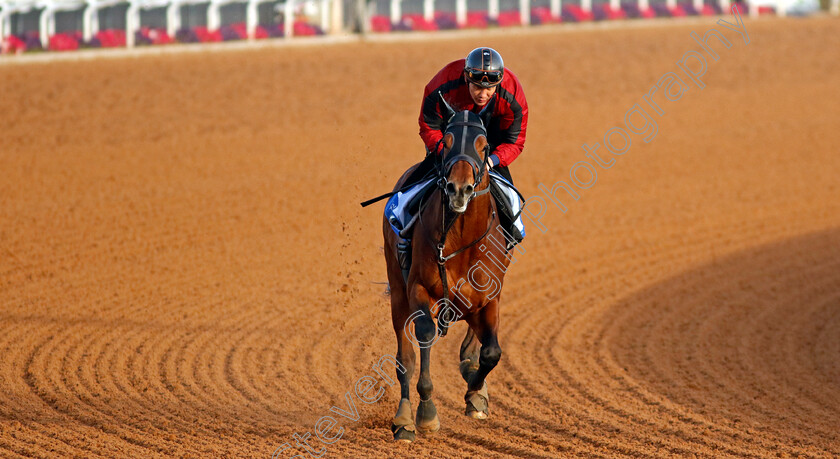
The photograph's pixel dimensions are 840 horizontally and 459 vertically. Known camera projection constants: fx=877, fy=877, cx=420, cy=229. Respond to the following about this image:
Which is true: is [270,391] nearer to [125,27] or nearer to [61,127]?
[61,127]

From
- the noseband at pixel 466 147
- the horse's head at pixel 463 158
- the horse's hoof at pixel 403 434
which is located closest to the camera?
the horse's head at pixel 463 158

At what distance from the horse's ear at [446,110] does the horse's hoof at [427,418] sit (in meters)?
2.26

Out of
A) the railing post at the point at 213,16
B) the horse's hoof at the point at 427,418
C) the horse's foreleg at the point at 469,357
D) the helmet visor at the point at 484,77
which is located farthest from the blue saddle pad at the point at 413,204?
the railing post at the point at 213,16

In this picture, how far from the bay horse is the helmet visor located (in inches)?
7.1

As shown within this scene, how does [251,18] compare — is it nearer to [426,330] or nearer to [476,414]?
[476,414]

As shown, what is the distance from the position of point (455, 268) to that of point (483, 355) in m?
0.75

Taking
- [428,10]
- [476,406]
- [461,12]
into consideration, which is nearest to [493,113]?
[476,406]

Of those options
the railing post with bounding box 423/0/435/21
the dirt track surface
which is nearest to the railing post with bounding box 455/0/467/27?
the railing post with bounding box 423/0/435/21

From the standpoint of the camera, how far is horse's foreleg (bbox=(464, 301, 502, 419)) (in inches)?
269

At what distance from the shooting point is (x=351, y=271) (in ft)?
42.2

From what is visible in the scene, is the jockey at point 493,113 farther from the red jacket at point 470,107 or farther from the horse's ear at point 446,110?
the horse's ear at point 446,110

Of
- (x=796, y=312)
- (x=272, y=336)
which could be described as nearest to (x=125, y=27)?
(x=272, y=336)

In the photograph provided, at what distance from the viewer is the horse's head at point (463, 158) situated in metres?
5.87

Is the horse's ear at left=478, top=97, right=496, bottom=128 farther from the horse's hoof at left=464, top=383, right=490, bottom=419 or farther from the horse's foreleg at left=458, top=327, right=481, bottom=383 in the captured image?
the horse's hoof at left=464, top=383, right=490, bottom=419
